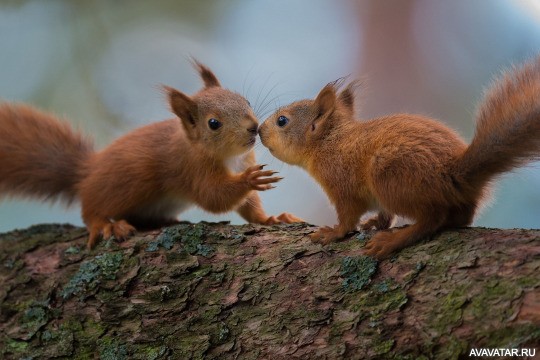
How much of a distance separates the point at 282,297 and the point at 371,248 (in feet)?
1.25

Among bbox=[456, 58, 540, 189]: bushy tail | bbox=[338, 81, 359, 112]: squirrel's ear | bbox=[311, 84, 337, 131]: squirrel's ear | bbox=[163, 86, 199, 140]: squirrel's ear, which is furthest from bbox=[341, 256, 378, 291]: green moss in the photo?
bbox=[163, 86, 199, 140]: squirrel's ear

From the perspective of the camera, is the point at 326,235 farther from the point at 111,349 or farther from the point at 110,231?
the point at 110,231

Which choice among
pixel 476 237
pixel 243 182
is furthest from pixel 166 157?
pixel 476 237

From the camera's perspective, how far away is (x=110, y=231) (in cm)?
276

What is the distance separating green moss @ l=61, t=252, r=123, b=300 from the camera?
243 centimetres

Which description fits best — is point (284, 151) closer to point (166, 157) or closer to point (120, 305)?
point (166, 157)

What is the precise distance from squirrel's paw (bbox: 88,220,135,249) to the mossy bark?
67 mm

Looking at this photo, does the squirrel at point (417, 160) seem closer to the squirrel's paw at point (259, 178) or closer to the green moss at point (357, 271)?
the green moss at point (357, 271)

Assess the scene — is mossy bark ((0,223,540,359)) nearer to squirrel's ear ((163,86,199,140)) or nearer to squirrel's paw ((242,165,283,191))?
squirrel's paw ((242,165,283,191))

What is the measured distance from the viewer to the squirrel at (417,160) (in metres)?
1.86

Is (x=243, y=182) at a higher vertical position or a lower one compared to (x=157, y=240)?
higher

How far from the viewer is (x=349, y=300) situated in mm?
1921

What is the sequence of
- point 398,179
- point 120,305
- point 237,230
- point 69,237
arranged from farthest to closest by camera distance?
point 69,237 → point 237,230 → point 120,305 → point 398,179

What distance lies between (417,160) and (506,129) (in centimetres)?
33
